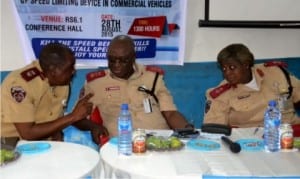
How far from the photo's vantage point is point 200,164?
6.31 ft

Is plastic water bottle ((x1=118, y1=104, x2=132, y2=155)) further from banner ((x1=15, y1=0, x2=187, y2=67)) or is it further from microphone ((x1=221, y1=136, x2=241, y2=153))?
banner ((x1=15, y1=0, x2=187, y2=67))

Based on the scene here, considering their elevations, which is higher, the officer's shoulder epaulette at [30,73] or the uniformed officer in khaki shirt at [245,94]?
the officer's shoulder epaulette at [30,73]

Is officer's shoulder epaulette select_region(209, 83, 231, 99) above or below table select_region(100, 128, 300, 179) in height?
above

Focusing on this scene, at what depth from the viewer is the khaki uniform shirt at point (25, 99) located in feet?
8.33

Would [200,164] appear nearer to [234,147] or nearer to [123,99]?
[234,147]

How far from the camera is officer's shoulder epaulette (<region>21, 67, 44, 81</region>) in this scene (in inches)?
103

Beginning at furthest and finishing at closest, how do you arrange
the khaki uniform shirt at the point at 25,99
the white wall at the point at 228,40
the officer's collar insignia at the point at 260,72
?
the white wall at the point at 228,40 < the officer's collar insignia at the point at 260,72 < the khaki uniform shirt at the point at 25,99

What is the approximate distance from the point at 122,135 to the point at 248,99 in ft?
3.80

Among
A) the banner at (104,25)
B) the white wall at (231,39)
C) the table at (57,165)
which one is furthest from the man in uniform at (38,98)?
the white wall at (231,39)

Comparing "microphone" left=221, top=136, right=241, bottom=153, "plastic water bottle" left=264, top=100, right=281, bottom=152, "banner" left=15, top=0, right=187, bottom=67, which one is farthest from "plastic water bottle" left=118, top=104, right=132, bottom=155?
"banner" left=15, top=0, right=187, bottom=67

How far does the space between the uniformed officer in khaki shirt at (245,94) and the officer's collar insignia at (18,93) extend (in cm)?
113

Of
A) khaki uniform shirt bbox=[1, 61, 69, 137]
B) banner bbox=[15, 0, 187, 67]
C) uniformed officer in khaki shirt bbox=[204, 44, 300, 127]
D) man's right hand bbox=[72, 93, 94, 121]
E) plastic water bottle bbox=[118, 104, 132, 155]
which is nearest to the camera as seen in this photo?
plastic water bottle bbox=[118, 104, 132, 155]

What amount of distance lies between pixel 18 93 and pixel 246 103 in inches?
54.1

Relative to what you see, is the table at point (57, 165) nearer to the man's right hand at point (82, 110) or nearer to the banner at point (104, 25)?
the man's right hand at point (82, 110)
